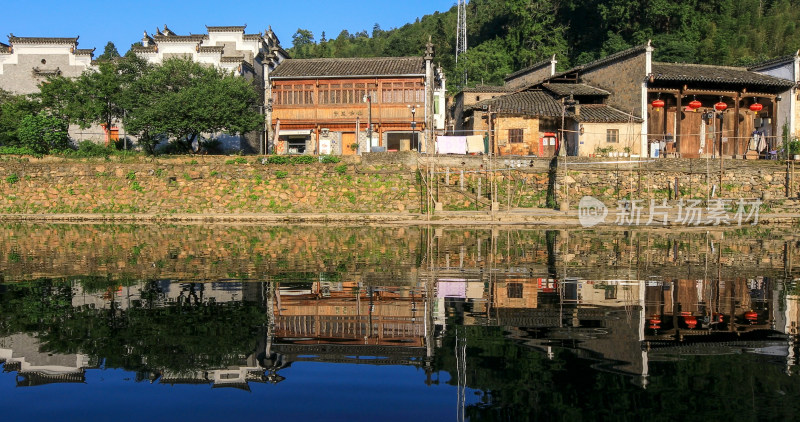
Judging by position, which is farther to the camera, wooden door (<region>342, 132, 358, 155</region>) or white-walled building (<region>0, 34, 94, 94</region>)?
white-walled building (<region>0, 34, 94, 94</region>)

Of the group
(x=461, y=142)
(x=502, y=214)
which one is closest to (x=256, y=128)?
(x=461, y=142)

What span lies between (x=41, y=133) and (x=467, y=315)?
112 feet

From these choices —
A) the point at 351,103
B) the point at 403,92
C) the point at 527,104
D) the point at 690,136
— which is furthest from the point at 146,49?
the point at 690,136

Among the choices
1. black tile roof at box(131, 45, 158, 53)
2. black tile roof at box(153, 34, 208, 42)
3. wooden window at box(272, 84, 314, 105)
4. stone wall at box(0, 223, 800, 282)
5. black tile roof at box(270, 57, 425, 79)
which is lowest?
stone wall at box(0, 223, 800, 282)

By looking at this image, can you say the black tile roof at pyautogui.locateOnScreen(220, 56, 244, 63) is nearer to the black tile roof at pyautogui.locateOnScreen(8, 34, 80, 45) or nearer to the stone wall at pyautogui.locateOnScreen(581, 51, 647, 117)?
the black tile roof at pyautogui.locateOnScreen(8, 34, 80, 45)

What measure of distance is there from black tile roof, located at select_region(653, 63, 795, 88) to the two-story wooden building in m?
12.8

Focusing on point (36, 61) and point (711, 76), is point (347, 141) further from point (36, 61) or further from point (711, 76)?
point (36, 61)

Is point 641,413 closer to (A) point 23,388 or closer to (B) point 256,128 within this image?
(A) point 23,388

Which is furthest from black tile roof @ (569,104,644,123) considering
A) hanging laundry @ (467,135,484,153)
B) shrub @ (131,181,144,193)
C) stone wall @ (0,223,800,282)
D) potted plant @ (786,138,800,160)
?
shrub @ (131,181,144,193)

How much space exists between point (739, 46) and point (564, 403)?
5665cm

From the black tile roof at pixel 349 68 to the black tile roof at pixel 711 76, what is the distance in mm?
13240

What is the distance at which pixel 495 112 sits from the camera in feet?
115

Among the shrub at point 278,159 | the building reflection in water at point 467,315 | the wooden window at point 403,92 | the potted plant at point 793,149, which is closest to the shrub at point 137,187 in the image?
the shrub at point 278,159

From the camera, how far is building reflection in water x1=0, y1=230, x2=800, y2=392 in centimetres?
881
